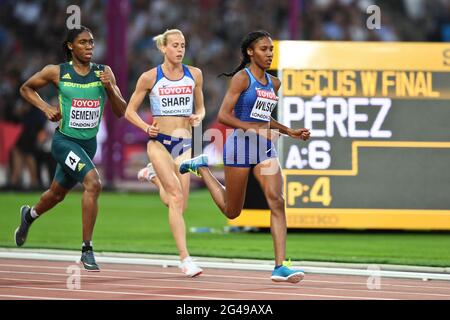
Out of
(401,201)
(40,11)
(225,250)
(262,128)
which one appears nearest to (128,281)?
(262,128)

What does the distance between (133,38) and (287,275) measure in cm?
2139

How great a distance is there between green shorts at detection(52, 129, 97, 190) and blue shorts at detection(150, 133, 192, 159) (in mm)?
824

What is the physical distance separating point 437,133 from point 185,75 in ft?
20.3

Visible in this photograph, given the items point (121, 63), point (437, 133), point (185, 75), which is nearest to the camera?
point (185, 75)

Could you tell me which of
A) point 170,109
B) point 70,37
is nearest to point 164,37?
point 170,109

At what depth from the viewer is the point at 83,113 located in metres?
12.9

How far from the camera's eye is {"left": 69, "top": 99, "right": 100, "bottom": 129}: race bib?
508 inches

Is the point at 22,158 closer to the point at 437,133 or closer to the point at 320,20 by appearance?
the point at 320,20

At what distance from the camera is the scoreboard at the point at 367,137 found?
1775cm

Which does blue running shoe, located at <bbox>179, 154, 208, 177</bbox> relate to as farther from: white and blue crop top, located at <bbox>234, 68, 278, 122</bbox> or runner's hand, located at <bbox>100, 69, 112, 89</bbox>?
runner's hand, located at <bbox>100, 69, 112, 89</bbox>

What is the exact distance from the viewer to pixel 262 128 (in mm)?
11953

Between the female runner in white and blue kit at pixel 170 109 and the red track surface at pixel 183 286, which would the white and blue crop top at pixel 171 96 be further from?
the red track surface at pixel 183 286
